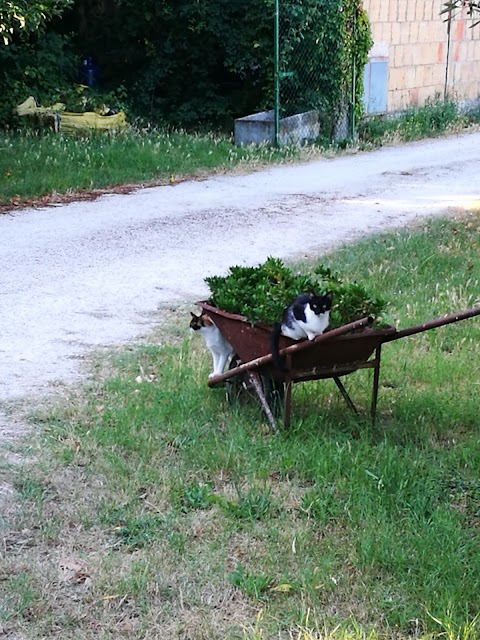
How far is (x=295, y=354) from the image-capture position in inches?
184

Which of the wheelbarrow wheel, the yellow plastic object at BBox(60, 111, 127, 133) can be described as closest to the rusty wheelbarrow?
the wheelbarrow wheel

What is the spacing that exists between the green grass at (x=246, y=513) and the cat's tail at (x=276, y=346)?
15.4 inches

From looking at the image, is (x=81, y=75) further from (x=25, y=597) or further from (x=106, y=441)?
(x=25, y=597)

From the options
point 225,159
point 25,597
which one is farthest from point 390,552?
point 225,159

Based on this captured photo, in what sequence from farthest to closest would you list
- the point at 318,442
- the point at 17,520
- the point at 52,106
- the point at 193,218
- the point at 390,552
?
the point at 52,106
the point at 193,218
the point at 318,442
the point at 17,520
the point at 390,552

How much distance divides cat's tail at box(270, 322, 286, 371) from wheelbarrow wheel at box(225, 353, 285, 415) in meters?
0.29

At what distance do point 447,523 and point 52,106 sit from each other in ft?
44.1

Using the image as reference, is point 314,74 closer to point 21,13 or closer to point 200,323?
point 21,13

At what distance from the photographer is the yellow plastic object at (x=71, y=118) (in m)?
15.3

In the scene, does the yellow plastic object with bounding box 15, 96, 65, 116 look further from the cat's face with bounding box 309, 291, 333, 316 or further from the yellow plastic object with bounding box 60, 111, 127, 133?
the cat's face with bounding box 309, 291, 333, 316

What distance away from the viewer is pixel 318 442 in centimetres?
478

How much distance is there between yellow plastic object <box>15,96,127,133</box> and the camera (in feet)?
50.2

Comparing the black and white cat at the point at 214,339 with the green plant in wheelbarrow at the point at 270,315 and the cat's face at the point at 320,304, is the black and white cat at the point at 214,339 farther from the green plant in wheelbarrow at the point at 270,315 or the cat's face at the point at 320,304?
the cat's face at the point at 320,304

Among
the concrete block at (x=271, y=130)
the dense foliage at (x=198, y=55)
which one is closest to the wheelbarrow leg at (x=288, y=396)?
the concrete block at (x=271, y=130)
